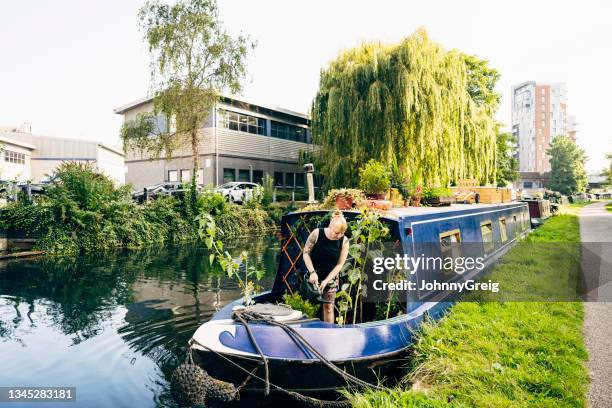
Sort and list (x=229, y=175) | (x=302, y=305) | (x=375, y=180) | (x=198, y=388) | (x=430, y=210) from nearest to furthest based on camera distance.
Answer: (x=198, y=388) < (x=302, y=305) < (x=430, y=210) < (x=375, y=180) < (x=229, y=175)

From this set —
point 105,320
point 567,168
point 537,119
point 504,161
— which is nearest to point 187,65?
point 105,320

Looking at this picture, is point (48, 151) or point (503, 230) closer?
point (503, 230)

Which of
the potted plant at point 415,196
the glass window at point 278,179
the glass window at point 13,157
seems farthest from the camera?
the glass window at point 13,157

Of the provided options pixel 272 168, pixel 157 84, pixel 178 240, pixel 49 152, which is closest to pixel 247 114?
pixel 272 168

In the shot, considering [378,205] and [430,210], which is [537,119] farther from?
[378,205]

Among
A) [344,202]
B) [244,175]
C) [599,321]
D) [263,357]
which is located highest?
[244,175]

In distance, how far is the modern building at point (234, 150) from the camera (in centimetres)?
2922

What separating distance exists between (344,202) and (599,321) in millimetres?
3651

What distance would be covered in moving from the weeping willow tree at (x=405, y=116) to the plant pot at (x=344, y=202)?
14.1 metres

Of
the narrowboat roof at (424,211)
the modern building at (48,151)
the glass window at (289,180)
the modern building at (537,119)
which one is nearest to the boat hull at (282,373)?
the narrowboat roof at (424,211)

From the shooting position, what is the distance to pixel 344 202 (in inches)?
232

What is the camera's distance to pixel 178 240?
67.5 ft

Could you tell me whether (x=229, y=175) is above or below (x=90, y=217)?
above

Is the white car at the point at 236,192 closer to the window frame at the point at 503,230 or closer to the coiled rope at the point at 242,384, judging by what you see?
the window frame at the point at 503,230
